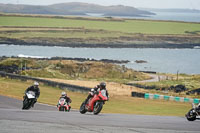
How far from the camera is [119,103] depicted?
38.6 metres

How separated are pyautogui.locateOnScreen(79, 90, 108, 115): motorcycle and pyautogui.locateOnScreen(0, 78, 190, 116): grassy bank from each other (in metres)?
10.5

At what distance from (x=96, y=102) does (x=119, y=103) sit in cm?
1782

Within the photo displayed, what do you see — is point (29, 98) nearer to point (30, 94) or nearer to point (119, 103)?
point (30, 94)

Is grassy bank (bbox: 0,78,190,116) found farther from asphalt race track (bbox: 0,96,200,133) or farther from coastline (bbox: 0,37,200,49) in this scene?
coastline (bbox: 0,37,200,49)

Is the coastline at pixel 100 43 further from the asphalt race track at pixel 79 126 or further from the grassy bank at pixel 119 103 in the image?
the asphalt race track at pixel 79 126

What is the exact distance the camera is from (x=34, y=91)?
78.1ft

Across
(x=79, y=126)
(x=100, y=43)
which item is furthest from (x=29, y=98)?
(x=100, y=43)

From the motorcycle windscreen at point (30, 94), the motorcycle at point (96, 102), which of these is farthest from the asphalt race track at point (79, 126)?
the motorcycle windscreen at point (30, 94)

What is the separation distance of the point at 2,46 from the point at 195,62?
56573mm

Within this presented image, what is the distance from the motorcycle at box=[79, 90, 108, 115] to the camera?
20.1m

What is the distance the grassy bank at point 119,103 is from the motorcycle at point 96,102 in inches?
414

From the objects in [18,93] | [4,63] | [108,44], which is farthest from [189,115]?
[108,44]

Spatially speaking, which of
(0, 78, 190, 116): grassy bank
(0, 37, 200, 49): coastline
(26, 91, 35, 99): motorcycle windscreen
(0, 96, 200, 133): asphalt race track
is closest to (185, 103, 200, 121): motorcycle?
(0, 96, 200, 133): asphalt race track

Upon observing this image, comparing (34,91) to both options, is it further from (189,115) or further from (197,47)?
(197,47)
